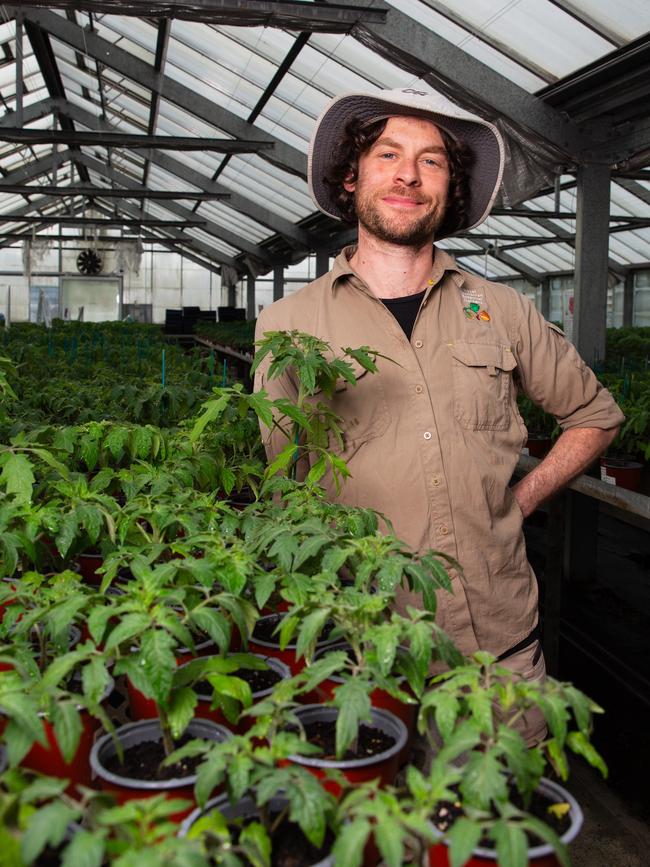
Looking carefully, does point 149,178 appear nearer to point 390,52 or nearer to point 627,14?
point 390,52

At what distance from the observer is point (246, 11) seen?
21.4 feet

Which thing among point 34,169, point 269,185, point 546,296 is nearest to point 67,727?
point 269,185

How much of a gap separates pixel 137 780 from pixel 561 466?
1.53m

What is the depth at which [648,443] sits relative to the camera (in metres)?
4.46

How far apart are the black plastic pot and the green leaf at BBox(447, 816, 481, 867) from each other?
0.19 m

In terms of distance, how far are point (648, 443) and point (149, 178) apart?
20.9 metres

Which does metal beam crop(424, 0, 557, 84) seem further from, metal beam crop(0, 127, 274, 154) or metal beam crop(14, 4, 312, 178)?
metal beam crop(14, 4, 312, 178)

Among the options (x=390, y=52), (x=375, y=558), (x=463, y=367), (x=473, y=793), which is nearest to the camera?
(x=473, y=793)

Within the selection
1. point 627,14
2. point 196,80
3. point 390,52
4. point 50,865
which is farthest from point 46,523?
point 196,80

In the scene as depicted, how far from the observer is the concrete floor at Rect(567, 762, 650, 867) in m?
3.24

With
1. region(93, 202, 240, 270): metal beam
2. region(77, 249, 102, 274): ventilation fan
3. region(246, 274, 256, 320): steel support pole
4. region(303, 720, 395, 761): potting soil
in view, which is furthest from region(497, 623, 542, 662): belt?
region(77, 249, 102, 274): ventilation fan

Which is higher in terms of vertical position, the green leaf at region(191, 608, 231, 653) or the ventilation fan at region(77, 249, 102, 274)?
the ventilation fan at region(77, 249, 102, 274)

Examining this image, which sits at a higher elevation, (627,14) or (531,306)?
(627,14)

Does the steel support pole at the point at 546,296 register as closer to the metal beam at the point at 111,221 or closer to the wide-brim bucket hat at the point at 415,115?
the metal beam at the point at 111,221
